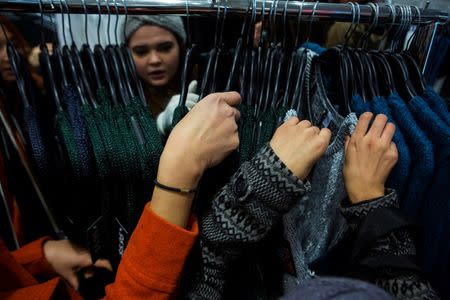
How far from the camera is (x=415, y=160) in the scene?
0.43 m

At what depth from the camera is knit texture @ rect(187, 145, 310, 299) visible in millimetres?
383

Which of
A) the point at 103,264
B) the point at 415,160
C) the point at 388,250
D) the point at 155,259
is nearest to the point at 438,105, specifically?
the point at 415,160

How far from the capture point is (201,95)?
51 cm

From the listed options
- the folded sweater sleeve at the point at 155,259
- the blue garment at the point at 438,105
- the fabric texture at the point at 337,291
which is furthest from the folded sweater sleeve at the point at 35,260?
the blue garment at the point at 438,105

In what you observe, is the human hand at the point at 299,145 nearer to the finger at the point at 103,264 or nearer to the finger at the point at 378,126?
the finger at the point at 378,126

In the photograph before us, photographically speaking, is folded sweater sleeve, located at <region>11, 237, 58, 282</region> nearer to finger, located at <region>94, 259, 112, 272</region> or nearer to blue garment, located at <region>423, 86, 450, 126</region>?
finger, located at <region>94, 259, 112, 272</region>

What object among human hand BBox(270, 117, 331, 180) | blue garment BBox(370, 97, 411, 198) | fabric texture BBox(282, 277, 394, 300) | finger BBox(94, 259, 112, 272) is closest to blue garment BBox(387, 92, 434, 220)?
blue garment BBox(370, 97, 411, 198)

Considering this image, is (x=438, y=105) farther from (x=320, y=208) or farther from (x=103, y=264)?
(x=103, y=264)

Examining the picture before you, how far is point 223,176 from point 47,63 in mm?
340

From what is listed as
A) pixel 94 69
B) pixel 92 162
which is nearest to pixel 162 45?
pixel 94 69

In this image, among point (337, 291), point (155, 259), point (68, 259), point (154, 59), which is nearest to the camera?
point (337, 291)

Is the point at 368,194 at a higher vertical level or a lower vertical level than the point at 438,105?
lower

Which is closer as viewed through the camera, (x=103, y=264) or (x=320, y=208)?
(x=320, y=208)

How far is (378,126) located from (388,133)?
0.02 m
